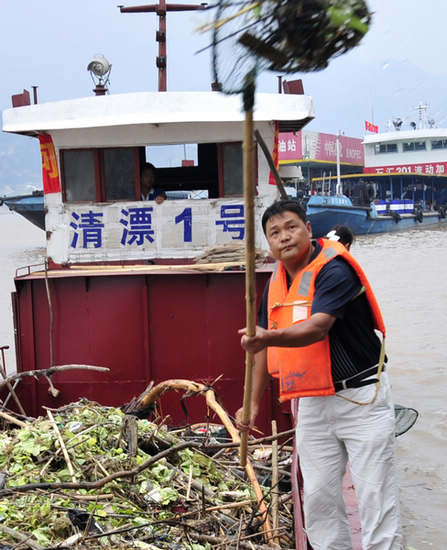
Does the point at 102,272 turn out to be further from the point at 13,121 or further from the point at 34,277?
the point at 13,121

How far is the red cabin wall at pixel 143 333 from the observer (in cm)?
632

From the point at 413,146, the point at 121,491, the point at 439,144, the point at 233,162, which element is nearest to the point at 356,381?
the point at 121,491

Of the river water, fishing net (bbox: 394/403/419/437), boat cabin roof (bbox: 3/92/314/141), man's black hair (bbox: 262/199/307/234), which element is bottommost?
the river water

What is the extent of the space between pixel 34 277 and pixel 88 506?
10.4 feet

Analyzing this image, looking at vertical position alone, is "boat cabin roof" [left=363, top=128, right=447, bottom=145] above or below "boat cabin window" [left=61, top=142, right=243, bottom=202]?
above

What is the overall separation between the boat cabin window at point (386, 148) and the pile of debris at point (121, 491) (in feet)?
136

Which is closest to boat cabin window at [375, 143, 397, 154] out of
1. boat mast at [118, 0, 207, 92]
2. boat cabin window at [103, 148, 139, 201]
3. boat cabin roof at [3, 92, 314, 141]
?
boat mast at [118, 0, 207, 92]

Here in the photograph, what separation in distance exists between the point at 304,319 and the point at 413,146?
43.5 m

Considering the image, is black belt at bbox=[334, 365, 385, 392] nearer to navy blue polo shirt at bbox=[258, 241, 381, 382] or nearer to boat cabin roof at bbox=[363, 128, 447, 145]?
navy blue polo shirt at bbox=[258, 241, 381, 382]

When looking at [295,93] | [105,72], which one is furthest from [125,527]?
[105,72]

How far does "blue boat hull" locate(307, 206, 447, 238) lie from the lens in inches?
1267

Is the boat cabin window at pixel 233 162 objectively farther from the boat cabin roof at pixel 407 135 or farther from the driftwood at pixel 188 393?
the boat cabin roof at pixel 407 135

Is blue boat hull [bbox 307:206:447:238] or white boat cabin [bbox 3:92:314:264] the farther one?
blue boat hull [bbox 307:206:447:238]

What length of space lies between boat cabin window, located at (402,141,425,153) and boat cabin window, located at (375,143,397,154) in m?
0.64
